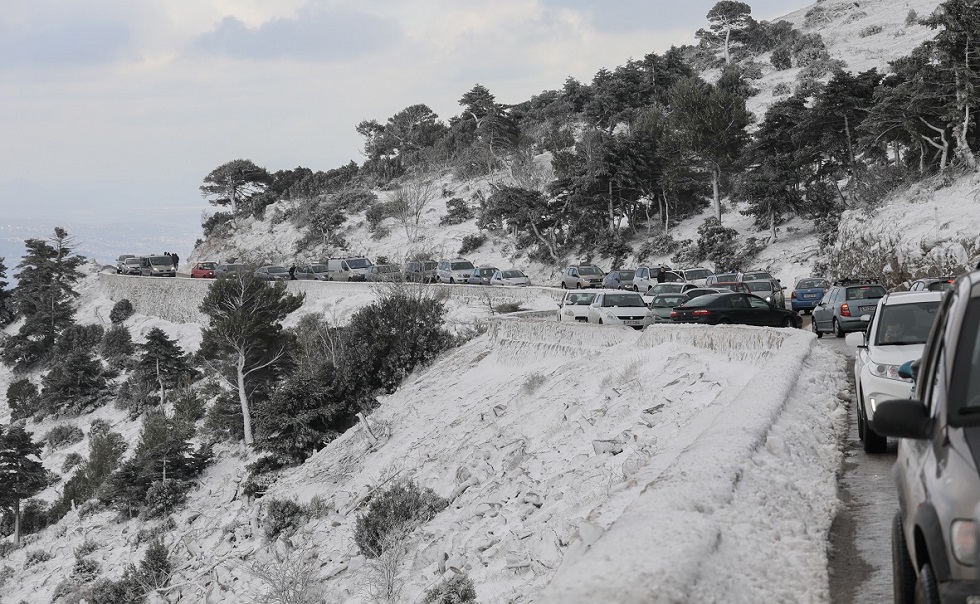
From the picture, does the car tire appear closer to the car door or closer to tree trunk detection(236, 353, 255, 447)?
the car door

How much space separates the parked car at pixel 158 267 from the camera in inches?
3206

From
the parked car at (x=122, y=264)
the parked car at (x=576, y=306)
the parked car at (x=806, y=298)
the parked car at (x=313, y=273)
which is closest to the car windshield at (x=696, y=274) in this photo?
the parked car at (x=806, y=298)

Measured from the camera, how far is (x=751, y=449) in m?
A: 8.17

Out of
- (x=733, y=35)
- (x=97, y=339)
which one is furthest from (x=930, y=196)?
(x=733, y=35)

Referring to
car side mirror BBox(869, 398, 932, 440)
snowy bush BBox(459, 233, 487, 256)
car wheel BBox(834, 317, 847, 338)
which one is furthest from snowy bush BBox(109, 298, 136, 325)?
car side mirror BBox(869, 398, 932, 440)

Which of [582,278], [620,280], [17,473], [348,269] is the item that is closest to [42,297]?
[348,269]

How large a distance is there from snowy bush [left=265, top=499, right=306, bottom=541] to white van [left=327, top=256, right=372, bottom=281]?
3927 cm

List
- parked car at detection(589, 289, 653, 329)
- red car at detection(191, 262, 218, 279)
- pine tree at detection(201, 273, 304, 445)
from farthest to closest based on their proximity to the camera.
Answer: red car at detection(191, 262, 218, 279), pine tree at detection(201, 273, 304, 445), parked car at detection(589, 289, 653, 329)

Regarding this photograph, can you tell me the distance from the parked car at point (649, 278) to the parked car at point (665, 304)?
513 inches

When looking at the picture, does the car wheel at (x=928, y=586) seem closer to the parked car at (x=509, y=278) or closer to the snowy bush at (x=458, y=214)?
the parked car at (x=509, y=278)

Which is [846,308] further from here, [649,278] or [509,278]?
[509,278]

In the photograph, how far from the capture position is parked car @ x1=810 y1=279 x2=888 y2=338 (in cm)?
2250

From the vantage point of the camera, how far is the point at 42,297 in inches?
3334

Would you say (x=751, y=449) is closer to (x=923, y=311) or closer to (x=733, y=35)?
(x=923, y=311)
